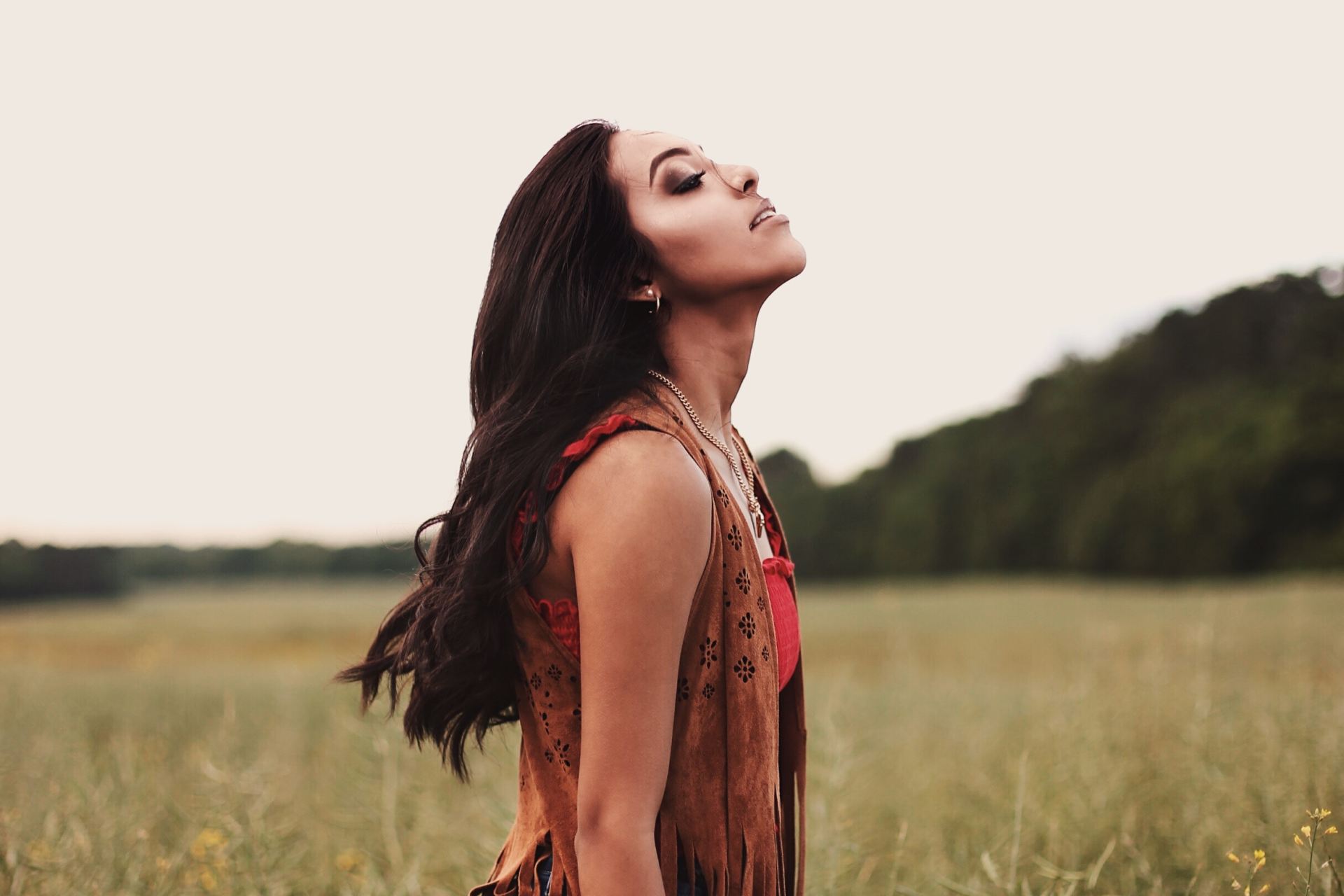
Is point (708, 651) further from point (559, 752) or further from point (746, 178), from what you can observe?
point (746, 178)

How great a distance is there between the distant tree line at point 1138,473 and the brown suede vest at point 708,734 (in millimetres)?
27414

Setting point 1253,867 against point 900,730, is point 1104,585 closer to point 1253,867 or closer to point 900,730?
point 900,730

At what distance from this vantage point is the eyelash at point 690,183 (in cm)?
180

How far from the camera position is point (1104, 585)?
28.5 metres

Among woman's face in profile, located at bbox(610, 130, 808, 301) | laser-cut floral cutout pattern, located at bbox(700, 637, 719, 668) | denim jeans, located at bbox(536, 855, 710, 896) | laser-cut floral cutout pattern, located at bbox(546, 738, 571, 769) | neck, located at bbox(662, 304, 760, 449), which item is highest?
woman's face in profile, located at bbox(610, 130, 808, 301)

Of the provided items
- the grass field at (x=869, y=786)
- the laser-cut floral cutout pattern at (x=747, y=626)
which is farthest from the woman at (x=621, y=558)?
the grass field at (x=869, y=786)

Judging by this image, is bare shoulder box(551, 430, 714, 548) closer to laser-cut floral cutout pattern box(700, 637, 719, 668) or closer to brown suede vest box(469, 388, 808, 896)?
brown suede vest box(469, 388, 808, 896)

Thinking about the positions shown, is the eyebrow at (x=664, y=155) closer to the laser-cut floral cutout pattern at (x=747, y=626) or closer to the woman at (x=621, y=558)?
the woman at (x=621, y=558)

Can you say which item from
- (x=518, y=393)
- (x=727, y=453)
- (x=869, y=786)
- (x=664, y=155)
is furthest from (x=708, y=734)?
(x=869, y=786)

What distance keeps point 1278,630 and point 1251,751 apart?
6.88 metres

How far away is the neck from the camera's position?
181 cm

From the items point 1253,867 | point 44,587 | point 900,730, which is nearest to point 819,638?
point 900,730

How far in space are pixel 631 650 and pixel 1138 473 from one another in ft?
150

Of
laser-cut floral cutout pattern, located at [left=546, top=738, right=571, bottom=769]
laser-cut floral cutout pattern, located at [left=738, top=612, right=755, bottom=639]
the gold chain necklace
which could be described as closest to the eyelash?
the gold chain necklace
